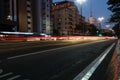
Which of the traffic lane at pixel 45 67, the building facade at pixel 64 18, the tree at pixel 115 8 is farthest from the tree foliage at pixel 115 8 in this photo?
the building facade at pixel 64 18

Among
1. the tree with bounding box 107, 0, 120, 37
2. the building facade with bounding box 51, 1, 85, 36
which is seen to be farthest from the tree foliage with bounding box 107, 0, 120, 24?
the building facade with bounding box 51, 1, 85, 36

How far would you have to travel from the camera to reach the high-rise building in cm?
10409

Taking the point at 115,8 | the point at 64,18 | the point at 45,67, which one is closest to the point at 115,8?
the point at 115,8

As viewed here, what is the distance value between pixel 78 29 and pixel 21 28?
65714 mm

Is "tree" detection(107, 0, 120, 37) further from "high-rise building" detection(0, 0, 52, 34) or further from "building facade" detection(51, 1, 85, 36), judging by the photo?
"building facade" detection(51, 1, 85, 36)

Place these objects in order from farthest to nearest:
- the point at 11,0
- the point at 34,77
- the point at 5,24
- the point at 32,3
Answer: the point at 32,3
the point at 11,0
the point at 5,24
the point at 34,77

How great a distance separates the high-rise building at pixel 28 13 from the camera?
341 feet

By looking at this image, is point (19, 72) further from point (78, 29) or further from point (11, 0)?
point (78, 29)

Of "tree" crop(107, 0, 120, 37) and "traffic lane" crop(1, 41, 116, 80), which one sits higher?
"tree" crop(107, 0, 120, 37)

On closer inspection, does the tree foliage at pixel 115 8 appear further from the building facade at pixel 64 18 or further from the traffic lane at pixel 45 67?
the building facade at pixel 64 18

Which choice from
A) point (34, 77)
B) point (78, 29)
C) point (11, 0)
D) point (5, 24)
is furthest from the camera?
point (78, 29)

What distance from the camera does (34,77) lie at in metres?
8.41

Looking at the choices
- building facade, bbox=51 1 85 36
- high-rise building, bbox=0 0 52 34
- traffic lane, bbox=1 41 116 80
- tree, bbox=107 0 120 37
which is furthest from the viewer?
building facade, bbox=51 1 85 36

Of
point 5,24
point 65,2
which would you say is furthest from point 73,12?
point 5,24
